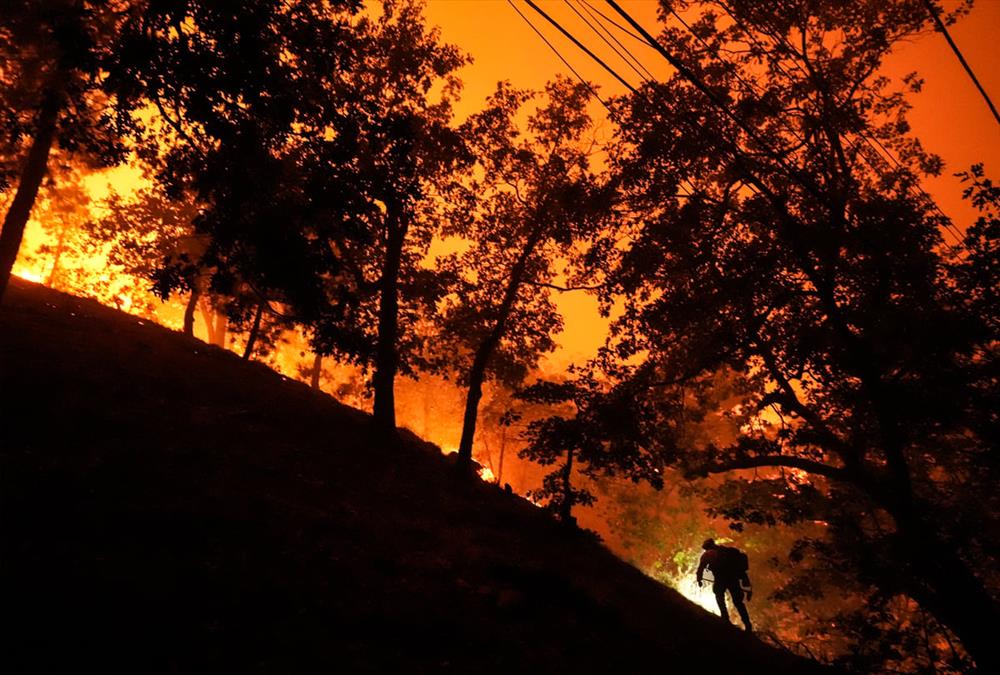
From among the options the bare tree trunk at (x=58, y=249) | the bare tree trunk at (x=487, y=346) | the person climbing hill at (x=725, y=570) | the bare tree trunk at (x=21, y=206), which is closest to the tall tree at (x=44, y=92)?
the bare tree trunk at (x=21, y=206)

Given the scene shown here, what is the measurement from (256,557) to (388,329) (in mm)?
10569

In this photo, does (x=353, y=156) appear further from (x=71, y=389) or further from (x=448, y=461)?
(x=448, y=461)

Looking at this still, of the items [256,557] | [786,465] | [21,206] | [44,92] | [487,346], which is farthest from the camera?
[487,346]

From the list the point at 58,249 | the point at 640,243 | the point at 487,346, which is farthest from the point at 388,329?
the point at 58,249

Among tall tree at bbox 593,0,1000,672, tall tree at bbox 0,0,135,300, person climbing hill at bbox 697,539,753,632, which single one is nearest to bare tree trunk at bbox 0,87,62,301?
tall tree at bbox 0,0,135,300

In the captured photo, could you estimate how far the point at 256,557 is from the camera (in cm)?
626

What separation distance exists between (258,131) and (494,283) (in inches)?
471

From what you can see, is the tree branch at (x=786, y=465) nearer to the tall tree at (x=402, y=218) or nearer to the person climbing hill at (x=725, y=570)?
the person climbing hill at (x=725, y=570)

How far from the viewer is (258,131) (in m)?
6.02

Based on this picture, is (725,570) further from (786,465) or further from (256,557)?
(256,557)

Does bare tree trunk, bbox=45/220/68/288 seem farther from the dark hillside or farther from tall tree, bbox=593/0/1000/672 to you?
tall tree, bbox=593/0/1000/672

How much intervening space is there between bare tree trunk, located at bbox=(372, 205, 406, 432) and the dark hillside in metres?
2.19

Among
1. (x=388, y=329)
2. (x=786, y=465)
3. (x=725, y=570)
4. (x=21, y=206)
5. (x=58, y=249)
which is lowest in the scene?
(x=725, y=570)

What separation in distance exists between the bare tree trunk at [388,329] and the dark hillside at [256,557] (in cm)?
219
